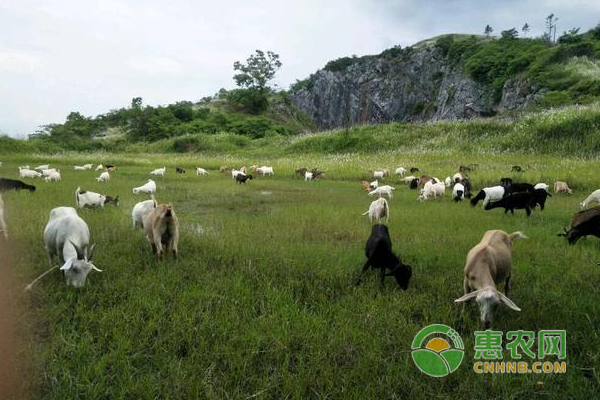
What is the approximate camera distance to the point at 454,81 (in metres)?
77.1

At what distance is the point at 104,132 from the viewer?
69.6 m

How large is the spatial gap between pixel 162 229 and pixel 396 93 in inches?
3572

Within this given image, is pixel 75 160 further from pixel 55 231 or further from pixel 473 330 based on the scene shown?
pixel 473 330

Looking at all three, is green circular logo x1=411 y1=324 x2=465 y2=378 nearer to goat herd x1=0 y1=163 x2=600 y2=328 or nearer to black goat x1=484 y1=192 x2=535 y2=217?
goat herd x1=0 y1=163 x2=600 y2=328

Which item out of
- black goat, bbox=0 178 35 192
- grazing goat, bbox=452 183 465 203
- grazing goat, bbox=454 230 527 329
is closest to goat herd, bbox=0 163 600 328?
grazing goat, bbox=454 230 527 329

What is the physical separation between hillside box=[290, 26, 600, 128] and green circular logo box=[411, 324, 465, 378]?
43.6m

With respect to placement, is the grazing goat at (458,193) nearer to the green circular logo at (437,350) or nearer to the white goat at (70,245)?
the green circular logo at (437,350)

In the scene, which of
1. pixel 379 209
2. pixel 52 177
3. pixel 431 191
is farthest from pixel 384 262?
pixel 52 177

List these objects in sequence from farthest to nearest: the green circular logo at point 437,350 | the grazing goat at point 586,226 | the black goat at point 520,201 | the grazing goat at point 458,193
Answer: the grazing goat at point 458,193 → the black goat at point 520,201 → the grazing goat at point 586,226 → the green circular logo at point 437,350

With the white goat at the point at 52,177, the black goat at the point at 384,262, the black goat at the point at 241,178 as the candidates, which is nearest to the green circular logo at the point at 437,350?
the black goat at the point at 384,262

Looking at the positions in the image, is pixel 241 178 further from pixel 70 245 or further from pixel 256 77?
pixel 256 77

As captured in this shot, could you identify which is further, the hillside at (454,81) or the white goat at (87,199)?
the hillside at (454,81)

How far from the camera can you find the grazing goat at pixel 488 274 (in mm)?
4633

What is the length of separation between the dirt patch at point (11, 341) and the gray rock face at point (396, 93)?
70.9m
